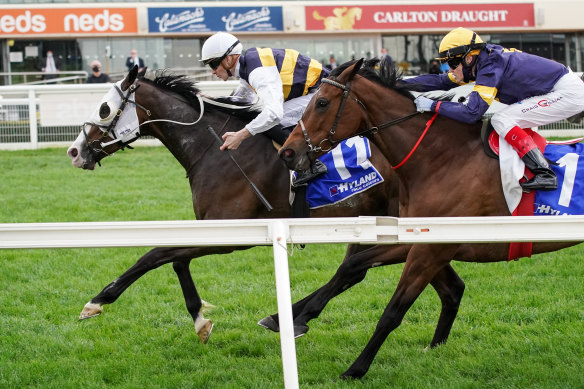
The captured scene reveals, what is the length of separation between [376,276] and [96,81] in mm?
12039

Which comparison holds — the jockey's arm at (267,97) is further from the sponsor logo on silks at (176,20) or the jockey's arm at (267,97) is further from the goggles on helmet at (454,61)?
the sponsor logo on silks at (176,20)

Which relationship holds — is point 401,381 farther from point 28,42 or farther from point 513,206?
point 28,42

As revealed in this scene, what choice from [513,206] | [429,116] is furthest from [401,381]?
[429,116]

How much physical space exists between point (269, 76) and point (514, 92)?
1487mm

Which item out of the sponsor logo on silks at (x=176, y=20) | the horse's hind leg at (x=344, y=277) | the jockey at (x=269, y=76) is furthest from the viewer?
the sponsor logo on silks at (x=176, y=20)

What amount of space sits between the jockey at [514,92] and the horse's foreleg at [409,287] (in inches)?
23.9

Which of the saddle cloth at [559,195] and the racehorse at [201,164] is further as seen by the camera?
the racehorse at [201,164]

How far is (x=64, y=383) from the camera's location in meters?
4.36

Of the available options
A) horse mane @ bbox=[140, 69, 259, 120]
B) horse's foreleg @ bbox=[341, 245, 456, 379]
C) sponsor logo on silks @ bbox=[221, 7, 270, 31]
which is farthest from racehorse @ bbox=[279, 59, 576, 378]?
sponsor logo on silks @ bbox=[221, 7, 270, 31]

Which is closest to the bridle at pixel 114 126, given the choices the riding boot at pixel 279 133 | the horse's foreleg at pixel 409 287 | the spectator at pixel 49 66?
the riding boot at pixel 279 133

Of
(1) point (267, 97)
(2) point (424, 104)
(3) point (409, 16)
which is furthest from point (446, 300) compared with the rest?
(3) point (409, 16)

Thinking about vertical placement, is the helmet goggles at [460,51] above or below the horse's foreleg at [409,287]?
above

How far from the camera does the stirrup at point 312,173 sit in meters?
5.00

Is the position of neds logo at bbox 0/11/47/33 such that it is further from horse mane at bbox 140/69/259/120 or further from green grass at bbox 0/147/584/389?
horse mane at bbox 140/69/259/120
